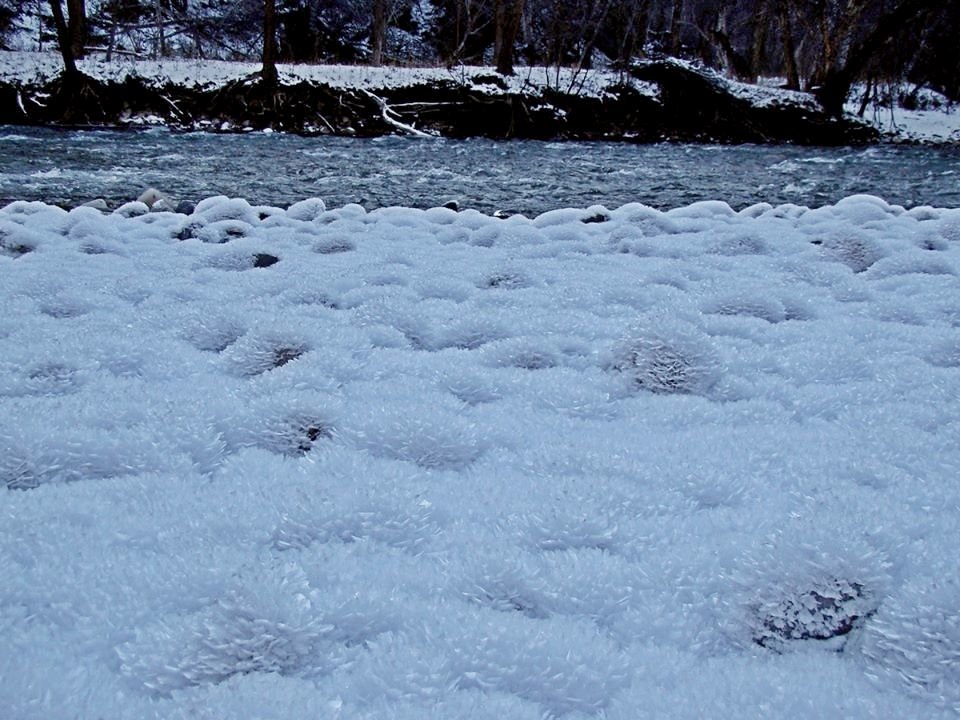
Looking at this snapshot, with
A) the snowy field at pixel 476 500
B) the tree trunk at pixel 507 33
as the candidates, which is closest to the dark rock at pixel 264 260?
the snowy field at pixel 476 500

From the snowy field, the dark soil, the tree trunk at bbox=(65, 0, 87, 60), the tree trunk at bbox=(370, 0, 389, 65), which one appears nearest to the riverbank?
the dark soil

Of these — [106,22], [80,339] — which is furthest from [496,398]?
[106,22]

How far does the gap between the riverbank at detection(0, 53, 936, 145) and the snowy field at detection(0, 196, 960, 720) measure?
10.4 meters

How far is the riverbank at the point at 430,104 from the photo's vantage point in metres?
12.1

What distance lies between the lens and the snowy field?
99 cm

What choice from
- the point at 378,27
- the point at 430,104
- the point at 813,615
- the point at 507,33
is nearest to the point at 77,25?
the point at 378,27

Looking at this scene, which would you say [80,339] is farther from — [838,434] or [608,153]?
[608,153]

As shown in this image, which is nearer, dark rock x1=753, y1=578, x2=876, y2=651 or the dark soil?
dark rock x1=753, y1=578, x2=876, y2=651

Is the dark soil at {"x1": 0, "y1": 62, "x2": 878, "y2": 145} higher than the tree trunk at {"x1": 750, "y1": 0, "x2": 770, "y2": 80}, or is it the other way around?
the tree trunk at {"x1": 750, "y1": 0, "x2": 770, "y2": 80}

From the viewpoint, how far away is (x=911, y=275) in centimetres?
295

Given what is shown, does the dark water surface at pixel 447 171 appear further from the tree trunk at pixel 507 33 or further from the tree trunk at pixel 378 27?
the tree trunk at pixel 378 27

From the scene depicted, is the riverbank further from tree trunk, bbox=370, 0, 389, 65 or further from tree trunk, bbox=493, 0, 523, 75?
tree trunk, bbox=370, 0, 389, 65

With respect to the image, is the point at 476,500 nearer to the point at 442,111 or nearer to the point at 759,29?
the point at 442,111

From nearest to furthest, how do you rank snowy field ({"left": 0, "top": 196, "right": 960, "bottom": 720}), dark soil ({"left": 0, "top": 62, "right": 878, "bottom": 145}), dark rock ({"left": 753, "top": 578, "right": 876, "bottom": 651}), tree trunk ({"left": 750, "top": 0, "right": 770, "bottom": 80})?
snowy field ({"left": 0, "top": 196, "right": 960, "bottom": 720}) < dark rock ({"left": 753, "top": 578, "right": 876, "bottom": 651}) < dark soil ({"left": 0, "top": 62, "right": 878, "bottom": 145}) < tree trunk ({"left": 750, "top": 0, "right": 770, "bottom": 80})
